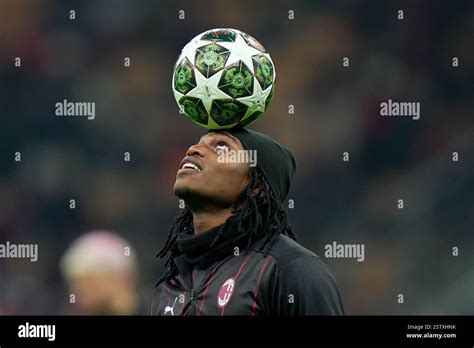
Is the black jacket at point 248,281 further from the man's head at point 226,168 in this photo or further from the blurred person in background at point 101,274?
the blurred person in background at point 101,274

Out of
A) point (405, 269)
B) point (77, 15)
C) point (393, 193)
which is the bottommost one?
point (405, 269)

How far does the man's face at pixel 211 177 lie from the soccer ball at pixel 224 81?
0.45 feet

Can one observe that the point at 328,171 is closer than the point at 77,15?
Yes

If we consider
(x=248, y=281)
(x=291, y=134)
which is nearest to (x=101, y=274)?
(x=291, y=134)

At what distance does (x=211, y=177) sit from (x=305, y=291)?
2.44 feet

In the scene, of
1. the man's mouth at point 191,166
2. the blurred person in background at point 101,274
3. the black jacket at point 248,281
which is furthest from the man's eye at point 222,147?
the blurred person in background at point 101,274

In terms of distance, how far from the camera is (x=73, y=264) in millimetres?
10305

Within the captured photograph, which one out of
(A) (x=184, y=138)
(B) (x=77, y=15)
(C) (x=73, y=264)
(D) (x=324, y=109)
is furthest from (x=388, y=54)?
(C) (x=73, y=264)

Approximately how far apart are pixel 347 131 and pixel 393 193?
0.80 m

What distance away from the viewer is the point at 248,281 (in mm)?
5035

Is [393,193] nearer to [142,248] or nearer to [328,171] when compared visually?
[328,171]

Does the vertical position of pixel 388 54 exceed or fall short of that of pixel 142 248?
it exceeds it

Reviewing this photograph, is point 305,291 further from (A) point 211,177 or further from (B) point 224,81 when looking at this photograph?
(B) point 224,81

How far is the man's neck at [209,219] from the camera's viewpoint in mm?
5320
